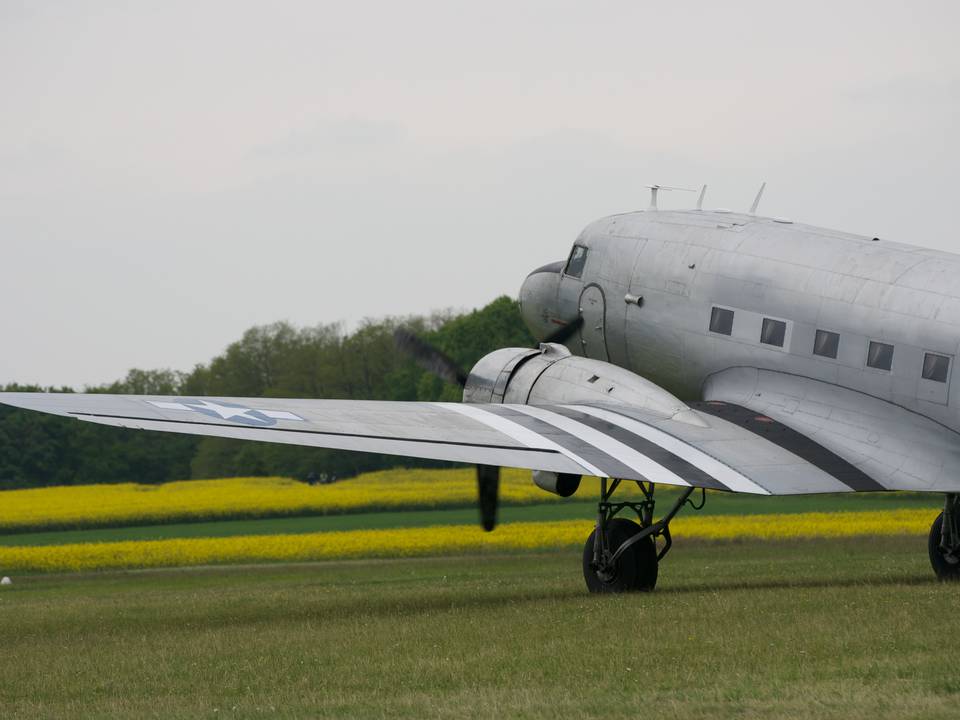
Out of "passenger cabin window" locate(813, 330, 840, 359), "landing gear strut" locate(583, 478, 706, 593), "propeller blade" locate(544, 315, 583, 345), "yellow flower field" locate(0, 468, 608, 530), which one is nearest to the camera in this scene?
"passenger cabin window" locate(813, 330, 840, 359)

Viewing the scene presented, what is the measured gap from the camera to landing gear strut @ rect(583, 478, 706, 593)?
1953 cm

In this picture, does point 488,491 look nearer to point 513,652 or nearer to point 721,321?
point 721,321

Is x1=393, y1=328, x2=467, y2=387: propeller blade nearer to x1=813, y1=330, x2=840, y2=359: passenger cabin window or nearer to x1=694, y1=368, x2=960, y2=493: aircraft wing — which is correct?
x1=694, y1=368, x2=960, y2=493: aircraft wing

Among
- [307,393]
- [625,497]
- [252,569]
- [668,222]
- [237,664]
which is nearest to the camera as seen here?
[237,664]

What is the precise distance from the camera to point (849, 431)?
18.9 meters

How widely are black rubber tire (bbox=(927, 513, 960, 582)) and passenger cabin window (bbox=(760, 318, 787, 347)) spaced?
3.35 m

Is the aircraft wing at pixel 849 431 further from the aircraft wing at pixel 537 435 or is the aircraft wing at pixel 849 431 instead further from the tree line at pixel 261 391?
the tree line at pixel 261 391

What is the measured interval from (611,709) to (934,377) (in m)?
8.99

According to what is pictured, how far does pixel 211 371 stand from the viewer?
96688 mm

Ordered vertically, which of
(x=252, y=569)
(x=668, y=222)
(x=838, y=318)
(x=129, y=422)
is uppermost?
(x=668, y=222)

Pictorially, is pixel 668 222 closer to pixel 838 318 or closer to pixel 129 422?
pixel 838 318

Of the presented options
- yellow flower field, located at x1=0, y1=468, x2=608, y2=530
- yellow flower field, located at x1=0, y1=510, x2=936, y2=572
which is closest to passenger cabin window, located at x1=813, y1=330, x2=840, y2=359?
yellow flower field, located at x1=0, y1=510, x2=936, y2=572

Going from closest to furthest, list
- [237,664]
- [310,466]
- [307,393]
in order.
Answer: [237,664], [310,466], [307,393]

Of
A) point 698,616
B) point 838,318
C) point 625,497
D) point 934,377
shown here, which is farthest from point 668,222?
point 625,497
